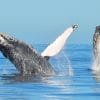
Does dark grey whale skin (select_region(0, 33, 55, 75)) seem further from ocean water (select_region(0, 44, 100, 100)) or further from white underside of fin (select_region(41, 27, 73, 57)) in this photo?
ocean water (select_region(0, 44, 100, 100))

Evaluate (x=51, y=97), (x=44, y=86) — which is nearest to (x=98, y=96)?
(x=51, y=97)

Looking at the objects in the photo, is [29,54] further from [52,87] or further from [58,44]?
[52,87]

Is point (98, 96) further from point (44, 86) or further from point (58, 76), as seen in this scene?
point (58, 76)

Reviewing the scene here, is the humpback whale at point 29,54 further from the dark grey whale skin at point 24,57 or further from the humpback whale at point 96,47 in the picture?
the humpback whale at point 96,47

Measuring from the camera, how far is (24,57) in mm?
18922

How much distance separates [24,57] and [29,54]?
0.55 ft

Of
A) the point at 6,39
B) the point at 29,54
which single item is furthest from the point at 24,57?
the point at 6,39

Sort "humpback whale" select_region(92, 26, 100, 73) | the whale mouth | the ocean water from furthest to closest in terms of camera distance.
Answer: "humpback whale" select_region(92, 26, 100, 73)
the whale mouth
the ocean water

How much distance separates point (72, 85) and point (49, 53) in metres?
2.57

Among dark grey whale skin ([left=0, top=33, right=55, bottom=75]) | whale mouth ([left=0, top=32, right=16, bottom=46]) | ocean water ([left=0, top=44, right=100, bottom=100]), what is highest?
whale mouth ([left=0, top=32, right=16, bottom=46])

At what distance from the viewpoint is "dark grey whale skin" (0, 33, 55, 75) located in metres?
18.6

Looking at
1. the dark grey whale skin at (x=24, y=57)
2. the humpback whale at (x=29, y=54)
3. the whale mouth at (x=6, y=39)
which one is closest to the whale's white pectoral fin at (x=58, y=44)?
the humpback whale at (x=29, y=54)

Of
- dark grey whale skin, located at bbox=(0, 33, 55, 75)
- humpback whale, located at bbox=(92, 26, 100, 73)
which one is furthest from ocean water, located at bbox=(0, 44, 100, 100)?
humpback whale, located at bbox=(92, 26, 100, 73)

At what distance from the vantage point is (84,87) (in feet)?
53.1
